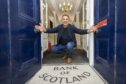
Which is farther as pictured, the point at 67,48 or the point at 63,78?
the point at 67,48

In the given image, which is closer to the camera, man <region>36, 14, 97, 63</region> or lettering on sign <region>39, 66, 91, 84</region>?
lettering on sign <region>39, 66, 91, 84</region>

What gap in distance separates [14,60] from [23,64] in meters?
0.32

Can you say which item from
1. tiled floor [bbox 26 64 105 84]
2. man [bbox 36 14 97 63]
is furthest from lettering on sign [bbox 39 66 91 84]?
man [bbox 36 14 97 63]

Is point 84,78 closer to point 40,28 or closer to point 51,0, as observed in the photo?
point 40,28

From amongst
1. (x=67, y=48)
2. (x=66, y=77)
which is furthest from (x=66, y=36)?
(x=66, y=77)

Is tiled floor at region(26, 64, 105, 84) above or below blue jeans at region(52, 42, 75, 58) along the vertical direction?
below

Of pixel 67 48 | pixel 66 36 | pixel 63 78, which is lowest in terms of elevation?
pixel 63 78

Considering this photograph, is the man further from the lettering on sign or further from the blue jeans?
the lettering on sign

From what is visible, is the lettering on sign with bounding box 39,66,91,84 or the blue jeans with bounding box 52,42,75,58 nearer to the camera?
the lettering on sign with bounding box 39,66,91,84

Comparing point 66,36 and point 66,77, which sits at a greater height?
point 66,36

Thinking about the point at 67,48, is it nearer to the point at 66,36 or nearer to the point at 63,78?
the point at 66,36

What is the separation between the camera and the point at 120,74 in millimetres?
1466

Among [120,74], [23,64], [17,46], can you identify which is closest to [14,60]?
[17,46]

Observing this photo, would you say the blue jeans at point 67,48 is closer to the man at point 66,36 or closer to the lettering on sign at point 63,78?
the man at point 66,36
